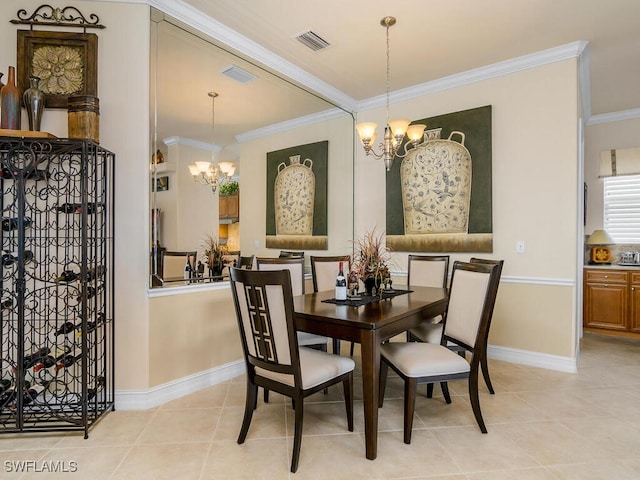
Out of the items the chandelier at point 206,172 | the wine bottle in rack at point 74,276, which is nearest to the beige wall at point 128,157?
the wine bottle in rack at point 74,276

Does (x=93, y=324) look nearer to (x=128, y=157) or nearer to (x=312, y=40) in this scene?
(x=128, y=157)

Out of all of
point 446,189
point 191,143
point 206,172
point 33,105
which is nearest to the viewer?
point 33,105

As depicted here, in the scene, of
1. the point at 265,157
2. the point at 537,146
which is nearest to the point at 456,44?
the point at 537,146

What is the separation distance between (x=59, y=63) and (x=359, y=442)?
319cm

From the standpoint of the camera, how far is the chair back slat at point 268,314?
194cm

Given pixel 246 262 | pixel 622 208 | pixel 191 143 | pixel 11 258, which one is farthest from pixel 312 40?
pixel 622 208

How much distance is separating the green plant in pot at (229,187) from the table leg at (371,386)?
6.40ft

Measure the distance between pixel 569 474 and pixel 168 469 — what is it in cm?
210

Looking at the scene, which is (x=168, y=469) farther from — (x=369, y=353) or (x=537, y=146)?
(x=537, y=146)

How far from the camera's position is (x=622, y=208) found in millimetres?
4977

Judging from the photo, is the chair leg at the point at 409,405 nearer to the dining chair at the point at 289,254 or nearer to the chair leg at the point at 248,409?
the chair leg at the point at 248,409

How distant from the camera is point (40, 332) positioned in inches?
99.0

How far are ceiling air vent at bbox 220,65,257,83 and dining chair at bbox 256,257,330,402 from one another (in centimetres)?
174

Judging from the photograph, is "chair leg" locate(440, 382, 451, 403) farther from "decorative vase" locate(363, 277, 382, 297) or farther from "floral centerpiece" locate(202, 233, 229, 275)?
"floral centerpiece" locate(202, 233, 229, 275)
